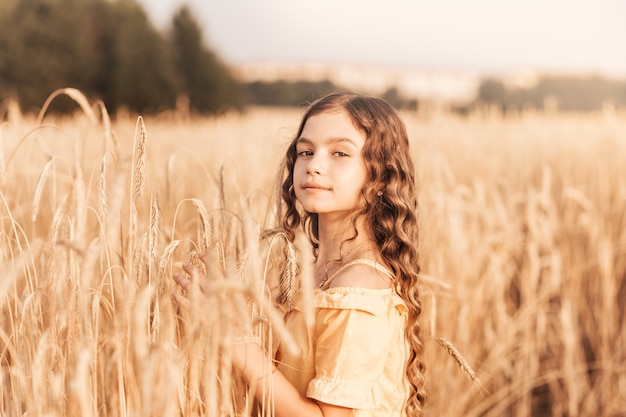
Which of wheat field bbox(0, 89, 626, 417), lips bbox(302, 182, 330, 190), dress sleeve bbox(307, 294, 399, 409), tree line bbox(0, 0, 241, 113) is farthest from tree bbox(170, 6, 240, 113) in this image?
dress sleeve bbox(307, 294, 399, 409)

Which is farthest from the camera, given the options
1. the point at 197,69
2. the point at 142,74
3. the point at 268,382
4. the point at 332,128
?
the point at 197,69

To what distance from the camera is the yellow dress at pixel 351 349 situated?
127cm

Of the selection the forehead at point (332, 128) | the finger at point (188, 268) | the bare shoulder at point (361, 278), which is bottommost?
the bare shoulder at point (361, 278)

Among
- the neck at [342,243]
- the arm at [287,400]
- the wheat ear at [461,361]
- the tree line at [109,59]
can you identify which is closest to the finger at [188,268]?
the arm at [287,400]

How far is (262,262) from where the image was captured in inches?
52.7

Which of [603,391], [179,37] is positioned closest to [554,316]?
[603,391]

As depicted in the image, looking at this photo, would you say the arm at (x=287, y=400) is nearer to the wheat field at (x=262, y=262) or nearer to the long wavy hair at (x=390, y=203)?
the wheat field at (x=262, y=262)

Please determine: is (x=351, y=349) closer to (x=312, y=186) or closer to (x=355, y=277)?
(x=355, y=277)

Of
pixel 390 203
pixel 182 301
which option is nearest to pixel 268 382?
pixel 182 301

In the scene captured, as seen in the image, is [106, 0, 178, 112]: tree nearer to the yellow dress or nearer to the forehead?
the forehead

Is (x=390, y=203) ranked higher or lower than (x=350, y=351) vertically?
higher

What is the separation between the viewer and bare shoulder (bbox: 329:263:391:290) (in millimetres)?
1354

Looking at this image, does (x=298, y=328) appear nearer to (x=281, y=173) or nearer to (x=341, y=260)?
(x=341, y=260)

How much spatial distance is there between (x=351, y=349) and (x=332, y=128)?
456mm
